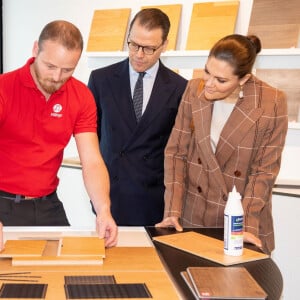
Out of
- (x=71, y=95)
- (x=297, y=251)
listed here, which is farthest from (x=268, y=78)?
(x=71, y=95)

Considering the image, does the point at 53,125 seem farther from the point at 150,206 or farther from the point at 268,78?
the point at 268,78

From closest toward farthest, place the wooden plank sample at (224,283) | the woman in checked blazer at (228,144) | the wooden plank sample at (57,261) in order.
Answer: the wooden plank sample at (224,283)
the wooden plank sample at (57,261)
the woman in checked blazer at (228,144)

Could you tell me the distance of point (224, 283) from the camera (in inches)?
53.6

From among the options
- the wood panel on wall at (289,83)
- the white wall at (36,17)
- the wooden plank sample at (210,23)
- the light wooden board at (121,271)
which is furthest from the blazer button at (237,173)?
the white wall at (36,17)

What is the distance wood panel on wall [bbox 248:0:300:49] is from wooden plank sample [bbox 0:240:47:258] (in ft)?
7.01

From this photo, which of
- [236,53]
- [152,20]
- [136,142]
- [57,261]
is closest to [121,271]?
[57,261]

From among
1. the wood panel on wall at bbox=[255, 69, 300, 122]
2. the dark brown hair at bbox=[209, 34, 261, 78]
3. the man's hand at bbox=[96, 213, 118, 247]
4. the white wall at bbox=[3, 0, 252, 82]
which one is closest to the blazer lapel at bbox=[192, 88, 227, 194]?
the dark brown hair at bbox=[209, 34, 261, 78]

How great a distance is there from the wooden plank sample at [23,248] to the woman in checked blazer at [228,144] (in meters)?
0.53

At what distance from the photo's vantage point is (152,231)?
1902mm

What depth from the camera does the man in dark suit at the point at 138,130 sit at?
2.44 m

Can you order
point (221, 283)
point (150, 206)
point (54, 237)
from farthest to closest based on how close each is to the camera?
point (150, 206), point (54, 237), point (221, 283)

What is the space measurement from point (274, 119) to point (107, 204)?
2.29 ft

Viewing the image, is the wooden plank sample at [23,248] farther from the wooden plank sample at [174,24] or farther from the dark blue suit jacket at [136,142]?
the wooden plank sample at [174,24]

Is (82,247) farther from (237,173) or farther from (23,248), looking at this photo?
(237,173)
